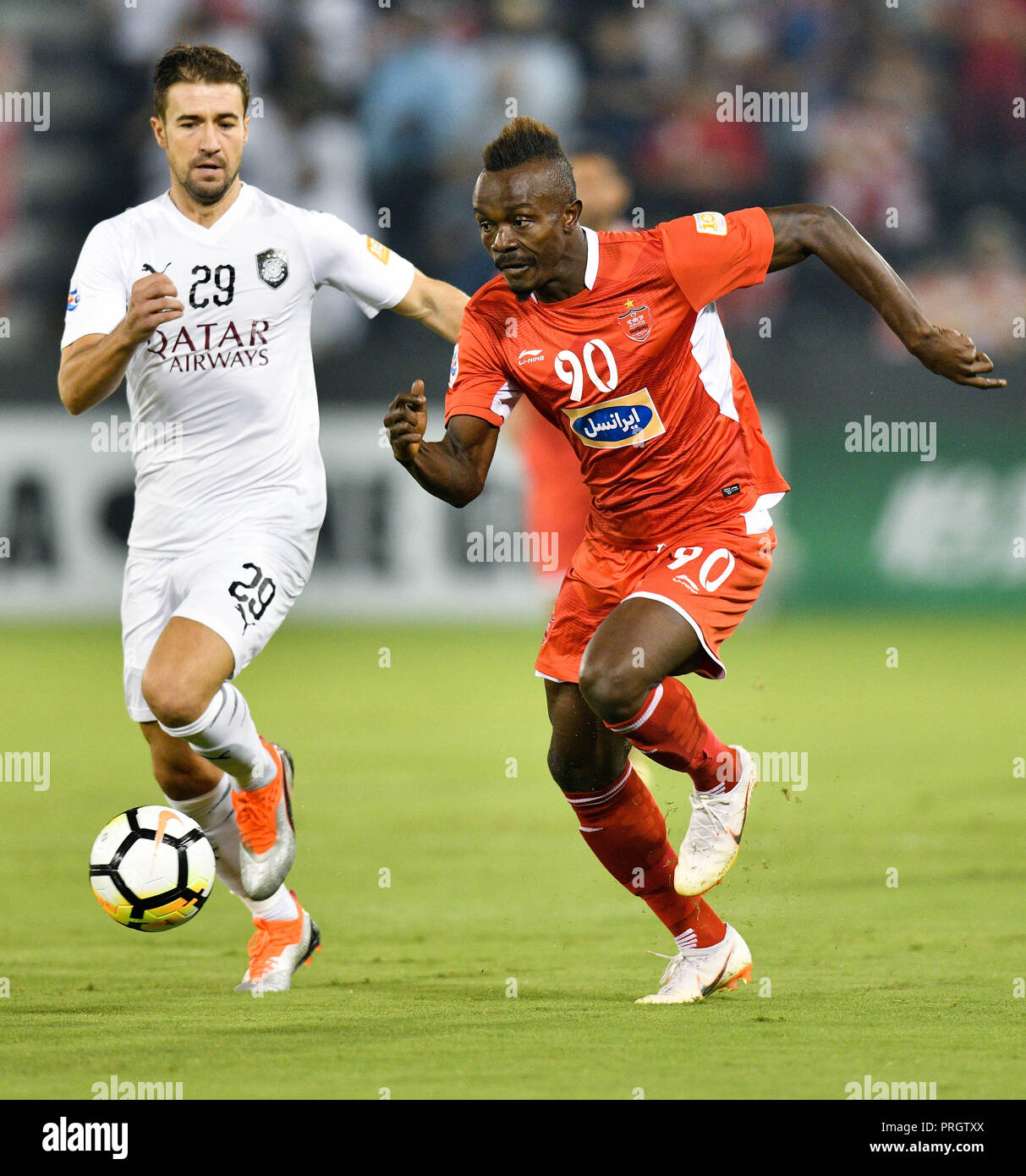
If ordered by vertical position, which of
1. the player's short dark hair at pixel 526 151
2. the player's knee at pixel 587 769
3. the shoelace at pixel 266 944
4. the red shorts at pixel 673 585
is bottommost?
the shoelace at pixel 266 944

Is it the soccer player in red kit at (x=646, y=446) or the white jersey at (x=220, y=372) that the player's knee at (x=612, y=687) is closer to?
the soccer player in red kit at (x=646, y=446)

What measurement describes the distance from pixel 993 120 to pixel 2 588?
893 centimetres

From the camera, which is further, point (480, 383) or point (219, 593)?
point (219, 593)

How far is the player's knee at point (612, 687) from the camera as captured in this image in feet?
15.8

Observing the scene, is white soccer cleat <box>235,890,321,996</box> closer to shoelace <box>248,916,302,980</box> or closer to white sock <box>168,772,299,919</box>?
shoelace <box>248,916,302,980</box>

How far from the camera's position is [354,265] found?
582cm

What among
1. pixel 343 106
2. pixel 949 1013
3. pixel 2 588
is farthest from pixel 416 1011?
pixel 343 106

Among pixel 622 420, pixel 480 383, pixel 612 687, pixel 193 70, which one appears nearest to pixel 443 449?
pixel 480 383

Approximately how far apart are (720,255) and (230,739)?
6.47 ft

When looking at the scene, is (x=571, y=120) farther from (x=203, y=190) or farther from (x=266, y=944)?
(x=266, y=944)

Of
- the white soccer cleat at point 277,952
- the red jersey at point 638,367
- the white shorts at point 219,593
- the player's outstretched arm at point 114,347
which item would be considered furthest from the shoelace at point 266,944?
the player's outstretched arm at point 114,347

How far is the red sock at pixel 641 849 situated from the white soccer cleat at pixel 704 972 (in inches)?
1.5

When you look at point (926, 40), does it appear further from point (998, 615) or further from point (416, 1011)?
point (416, 1011)

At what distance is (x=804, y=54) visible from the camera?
1523 cm
